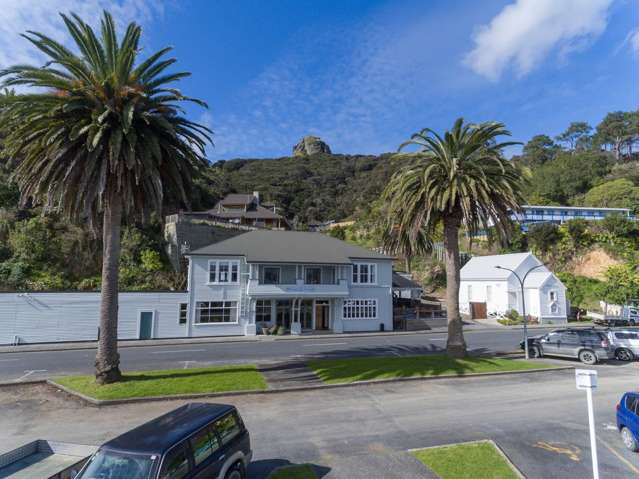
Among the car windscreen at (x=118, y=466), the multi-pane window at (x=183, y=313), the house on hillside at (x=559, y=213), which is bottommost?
the car windscreen at (x=118, y=466)

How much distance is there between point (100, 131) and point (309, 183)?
125561mm

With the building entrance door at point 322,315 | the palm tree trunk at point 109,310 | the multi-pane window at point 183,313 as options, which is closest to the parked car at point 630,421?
the palm tree trunk at point 109,310

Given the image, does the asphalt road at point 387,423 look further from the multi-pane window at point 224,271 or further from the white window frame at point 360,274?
the white window frame at point 360,274

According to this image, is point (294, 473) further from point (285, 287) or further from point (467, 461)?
point (285, 287)

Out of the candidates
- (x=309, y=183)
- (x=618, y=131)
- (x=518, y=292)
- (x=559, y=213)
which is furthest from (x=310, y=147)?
(x=518, y=292)

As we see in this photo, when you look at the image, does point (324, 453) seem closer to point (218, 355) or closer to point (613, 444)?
point (613, 444)

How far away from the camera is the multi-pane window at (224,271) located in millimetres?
32969

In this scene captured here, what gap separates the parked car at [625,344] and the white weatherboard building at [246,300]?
1790 centimetres

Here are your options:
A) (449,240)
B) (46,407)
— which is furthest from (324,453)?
(449,240)

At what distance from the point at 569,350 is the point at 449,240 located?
10793mm

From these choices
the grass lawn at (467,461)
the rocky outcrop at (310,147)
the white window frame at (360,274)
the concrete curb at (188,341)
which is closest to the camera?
the grass lawn at (467,461)

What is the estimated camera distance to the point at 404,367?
19109mm

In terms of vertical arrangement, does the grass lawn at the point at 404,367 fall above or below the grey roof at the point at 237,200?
below

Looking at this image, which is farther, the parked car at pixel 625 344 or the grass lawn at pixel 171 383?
the parked car at pixel 625 344
